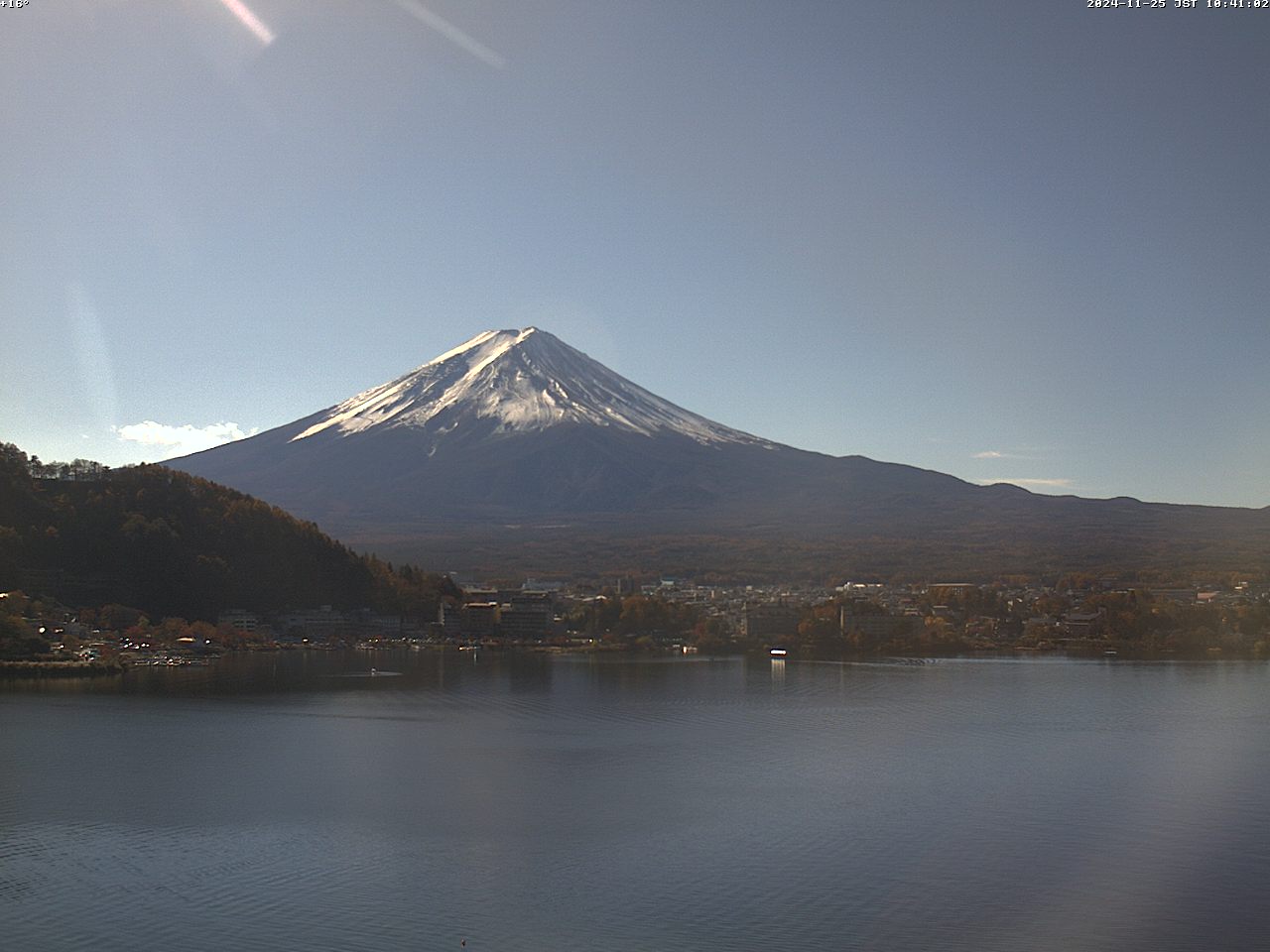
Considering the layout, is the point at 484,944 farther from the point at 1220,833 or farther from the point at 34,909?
the point at 1220,833

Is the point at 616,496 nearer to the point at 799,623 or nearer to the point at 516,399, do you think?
the point at 516,399

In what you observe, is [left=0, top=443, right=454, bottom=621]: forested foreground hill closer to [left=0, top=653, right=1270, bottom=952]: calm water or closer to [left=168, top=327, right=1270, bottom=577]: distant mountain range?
[left=0, top=653, right=1270, bottom=952]: calm water

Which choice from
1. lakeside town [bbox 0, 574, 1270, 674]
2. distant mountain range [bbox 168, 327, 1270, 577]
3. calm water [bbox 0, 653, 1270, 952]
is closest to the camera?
calm water [bbox 0, 653, 1270, 952]

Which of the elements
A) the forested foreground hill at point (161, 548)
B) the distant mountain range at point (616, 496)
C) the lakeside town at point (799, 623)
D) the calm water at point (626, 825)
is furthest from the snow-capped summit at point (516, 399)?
the calm water at point (626, 825)

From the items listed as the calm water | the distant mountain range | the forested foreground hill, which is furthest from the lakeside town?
the calm water

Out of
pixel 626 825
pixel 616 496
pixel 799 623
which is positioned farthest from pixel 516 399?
pixel 626 825

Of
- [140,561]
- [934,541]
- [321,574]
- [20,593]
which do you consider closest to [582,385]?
[934,541]

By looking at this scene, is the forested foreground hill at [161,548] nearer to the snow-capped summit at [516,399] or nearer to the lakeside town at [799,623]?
the lakeside town at [799,623]
